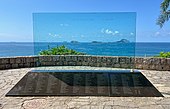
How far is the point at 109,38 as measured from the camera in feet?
17.5

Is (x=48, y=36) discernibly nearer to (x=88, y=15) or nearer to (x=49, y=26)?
(x=49, y=26)

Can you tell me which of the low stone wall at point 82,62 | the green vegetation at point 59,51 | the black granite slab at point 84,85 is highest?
the green vegetation at point 59,51

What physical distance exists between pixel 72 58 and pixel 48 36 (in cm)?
169

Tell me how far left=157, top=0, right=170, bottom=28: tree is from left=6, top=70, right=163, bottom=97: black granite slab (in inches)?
112

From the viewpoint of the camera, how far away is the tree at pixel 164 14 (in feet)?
21.5

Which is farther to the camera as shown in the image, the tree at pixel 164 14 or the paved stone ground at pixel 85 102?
the tree at pixel 164 14

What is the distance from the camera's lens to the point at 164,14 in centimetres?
673

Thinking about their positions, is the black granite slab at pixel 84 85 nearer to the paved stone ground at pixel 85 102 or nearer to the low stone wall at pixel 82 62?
the paved stone ground at pixel 85 102

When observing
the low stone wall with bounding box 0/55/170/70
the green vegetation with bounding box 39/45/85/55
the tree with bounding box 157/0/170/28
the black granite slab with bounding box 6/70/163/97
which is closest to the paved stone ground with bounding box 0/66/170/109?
the black granite slab with bounding box 6/70/163/97

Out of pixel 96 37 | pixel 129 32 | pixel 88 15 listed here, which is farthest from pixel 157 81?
pixel 88 15

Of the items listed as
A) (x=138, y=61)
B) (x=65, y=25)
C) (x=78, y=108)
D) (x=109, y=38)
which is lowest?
(x=78, y=108)

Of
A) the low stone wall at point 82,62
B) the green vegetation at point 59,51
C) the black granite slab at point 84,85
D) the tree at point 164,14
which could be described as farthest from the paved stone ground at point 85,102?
the tree at point 164,14

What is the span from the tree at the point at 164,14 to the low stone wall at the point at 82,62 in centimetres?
126

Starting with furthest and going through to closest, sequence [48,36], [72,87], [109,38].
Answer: [48,36] < [109,38] < [72,87]
